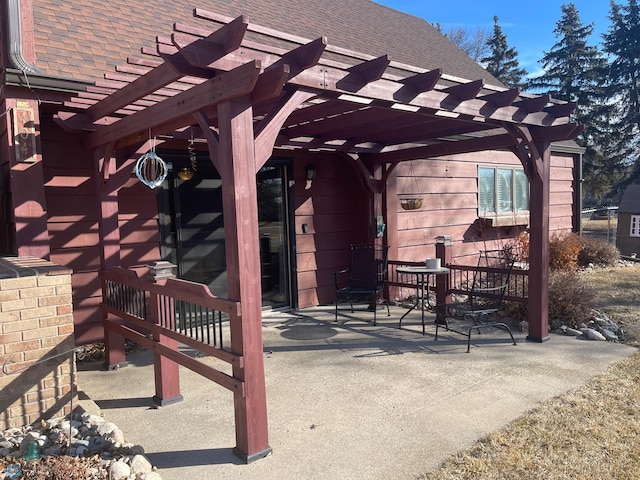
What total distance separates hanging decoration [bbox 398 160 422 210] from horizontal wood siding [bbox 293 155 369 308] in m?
0.59

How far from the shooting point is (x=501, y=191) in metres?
8.98

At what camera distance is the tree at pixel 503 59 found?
2758 centimetres

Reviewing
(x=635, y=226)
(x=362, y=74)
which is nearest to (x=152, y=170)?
(x=362, y=74)

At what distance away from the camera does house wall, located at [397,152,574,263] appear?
7.42 meters

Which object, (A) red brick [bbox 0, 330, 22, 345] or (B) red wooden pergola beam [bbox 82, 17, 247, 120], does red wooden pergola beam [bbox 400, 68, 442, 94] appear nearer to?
(B) red wooden pergola beam [bbox 82, 17, 247, 120]

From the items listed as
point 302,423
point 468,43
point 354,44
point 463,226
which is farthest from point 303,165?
point 468,43

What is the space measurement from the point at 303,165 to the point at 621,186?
948 inches

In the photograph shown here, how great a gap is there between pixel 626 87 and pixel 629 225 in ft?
53.7

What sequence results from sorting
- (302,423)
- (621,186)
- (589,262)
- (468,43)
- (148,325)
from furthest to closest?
(468,43) < (621,186) < (589,262) < (148,325) < (302,423)

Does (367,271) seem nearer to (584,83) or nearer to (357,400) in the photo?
(357,400)

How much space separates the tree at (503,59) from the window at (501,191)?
2112cm

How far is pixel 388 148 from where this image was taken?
21.7 feet

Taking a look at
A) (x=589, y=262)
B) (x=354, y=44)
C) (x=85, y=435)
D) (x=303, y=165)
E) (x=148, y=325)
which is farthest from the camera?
(x=589, y=262)

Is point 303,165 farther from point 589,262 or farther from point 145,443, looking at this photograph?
point 589,262
